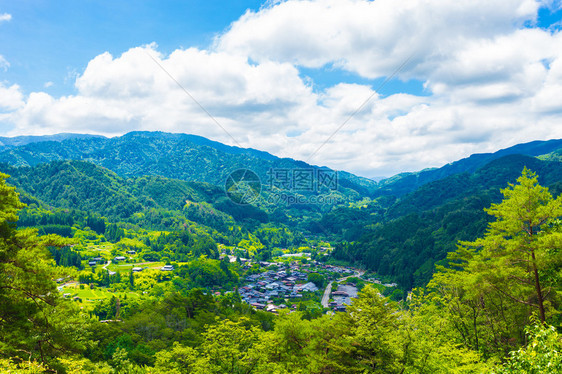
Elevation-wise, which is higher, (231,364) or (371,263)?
(231,364)

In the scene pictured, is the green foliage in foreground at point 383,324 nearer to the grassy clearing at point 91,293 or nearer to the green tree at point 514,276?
the green tree at point 514,276

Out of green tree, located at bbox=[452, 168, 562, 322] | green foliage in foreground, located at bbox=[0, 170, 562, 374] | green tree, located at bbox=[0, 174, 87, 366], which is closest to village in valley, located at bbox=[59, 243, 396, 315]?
green foliage in foreground, located at bbox=[0, 170, 562, 374]

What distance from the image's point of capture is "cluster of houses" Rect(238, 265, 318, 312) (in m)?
100

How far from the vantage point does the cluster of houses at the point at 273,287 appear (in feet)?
329

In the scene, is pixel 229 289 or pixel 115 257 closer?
pixel 229 289

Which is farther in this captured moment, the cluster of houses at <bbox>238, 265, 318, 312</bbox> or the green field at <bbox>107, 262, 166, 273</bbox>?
the green field at <bbox>107, 262, 166, 273</bbox>

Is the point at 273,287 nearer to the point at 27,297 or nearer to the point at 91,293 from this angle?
the point at 91,293

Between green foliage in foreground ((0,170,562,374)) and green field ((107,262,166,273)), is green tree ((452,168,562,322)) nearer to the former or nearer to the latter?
green foliage in foreground ((0,170,562,374))

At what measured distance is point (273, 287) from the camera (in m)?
118

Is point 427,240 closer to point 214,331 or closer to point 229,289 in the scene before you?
point 229,289

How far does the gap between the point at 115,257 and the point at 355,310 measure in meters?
160

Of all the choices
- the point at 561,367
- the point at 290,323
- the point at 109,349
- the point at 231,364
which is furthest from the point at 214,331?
the point at 561,367

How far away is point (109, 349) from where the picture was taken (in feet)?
121

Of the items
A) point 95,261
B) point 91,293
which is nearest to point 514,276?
point 91,293
